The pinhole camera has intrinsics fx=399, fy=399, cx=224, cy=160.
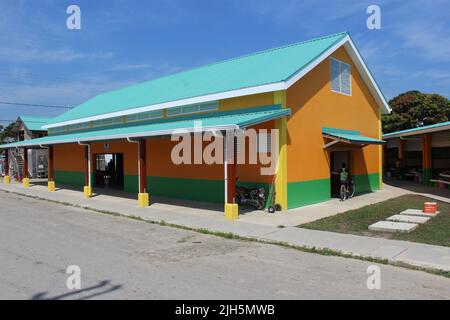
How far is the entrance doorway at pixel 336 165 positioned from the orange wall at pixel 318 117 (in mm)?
371

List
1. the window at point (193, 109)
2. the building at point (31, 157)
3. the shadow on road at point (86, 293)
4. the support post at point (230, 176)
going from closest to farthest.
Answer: the shadow on road at point (86, 293) → the support post at point (230, 176) → the window at point (193, 109) → the building at point (31, 157)

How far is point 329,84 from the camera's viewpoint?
16.1 m

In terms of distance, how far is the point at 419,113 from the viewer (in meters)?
37.8

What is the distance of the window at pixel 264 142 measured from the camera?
13.6 m

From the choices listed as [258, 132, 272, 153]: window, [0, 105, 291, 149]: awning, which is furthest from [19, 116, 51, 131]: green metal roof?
[258, 132, 272, 153]: window

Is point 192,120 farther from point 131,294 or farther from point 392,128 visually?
point 392,128

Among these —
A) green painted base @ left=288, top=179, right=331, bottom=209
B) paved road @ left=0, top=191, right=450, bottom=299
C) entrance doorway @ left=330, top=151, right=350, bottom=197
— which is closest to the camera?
paved road @ left=0, top=191, right=450, bottom=299

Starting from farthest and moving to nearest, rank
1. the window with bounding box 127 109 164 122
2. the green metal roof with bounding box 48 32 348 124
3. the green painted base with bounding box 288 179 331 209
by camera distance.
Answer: the window with bounding box 127 109 164 122
the green metal roof with bounding box 48 32 348 124
the green painted base with bounding box 288 179 331 209

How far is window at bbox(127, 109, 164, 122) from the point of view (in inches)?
718

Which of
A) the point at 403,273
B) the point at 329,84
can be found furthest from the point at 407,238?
the point at 329,84

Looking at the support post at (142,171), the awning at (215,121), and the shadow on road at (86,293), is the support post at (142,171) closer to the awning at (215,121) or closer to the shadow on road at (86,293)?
the awning at (215,121)

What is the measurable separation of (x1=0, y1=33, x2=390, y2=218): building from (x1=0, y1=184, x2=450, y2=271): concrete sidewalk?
0.96 metres

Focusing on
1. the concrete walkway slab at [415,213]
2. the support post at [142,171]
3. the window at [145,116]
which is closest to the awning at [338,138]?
the concrete walkway slab at [415,213]

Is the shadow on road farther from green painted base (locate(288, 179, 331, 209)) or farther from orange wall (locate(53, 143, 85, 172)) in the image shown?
orange wall (locate(53, 143, 85, 172))
